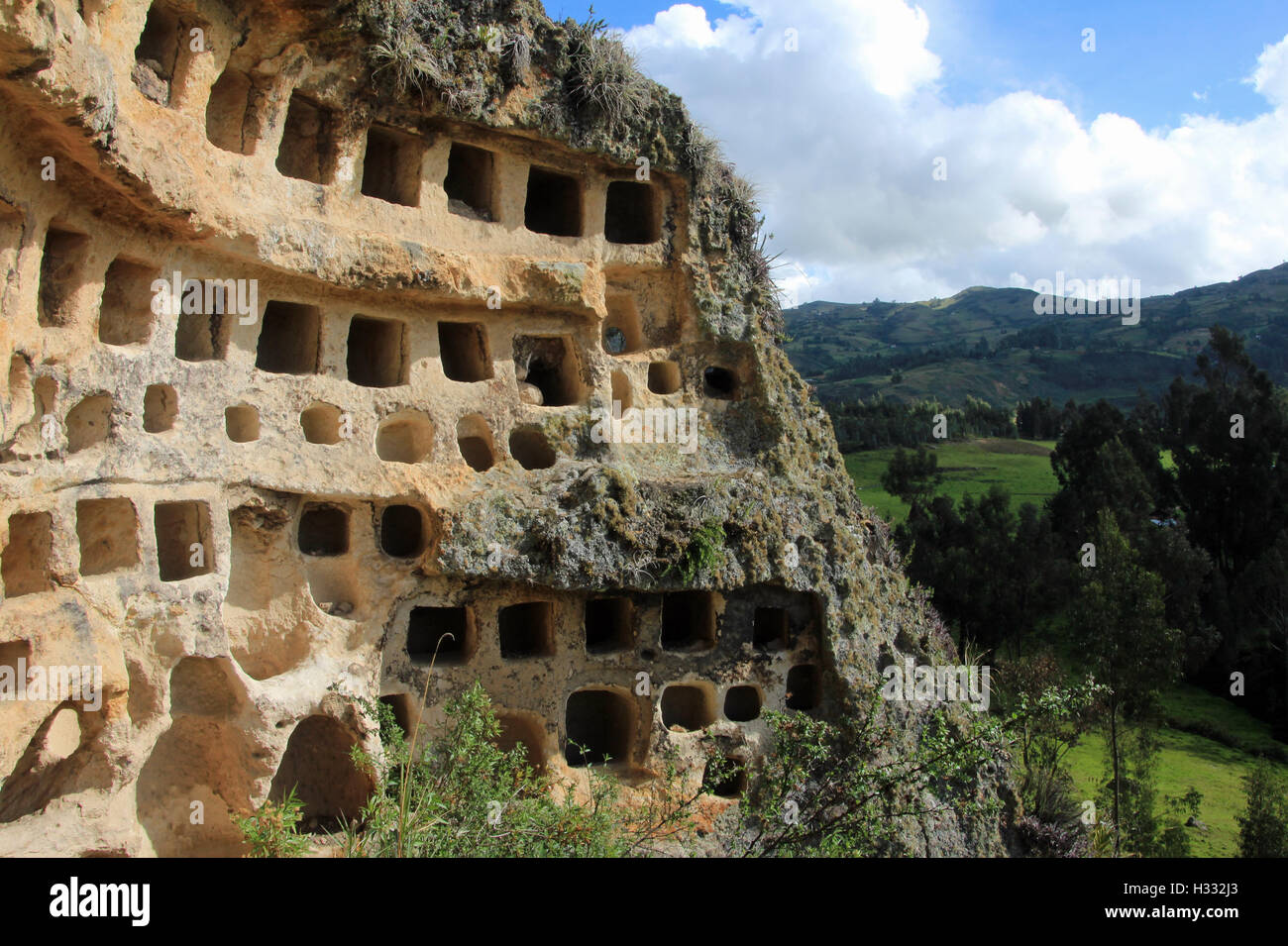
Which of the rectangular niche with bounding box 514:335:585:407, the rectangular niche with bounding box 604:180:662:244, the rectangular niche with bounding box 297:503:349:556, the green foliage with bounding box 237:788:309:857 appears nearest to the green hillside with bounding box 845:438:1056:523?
the rectangular niche with bounding box 604:180:662:244

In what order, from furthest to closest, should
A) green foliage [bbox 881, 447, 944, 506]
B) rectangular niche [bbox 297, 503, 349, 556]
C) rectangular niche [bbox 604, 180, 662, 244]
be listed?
green foliage [bbox 881, 447, 944, 506] → rectangular niche [bbox 604, 180, 662, 244] → rectangular niche [bbox 297, 503, 349, 556]

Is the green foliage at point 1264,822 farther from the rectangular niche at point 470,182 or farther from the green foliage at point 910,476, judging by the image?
the green foliage at point 910,476

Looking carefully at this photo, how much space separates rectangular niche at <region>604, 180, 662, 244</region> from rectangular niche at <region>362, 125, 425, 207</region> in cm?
312

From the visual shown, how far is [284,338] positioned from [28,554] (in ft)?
13.6

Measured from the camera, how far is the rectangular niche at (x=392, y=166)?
12453mm

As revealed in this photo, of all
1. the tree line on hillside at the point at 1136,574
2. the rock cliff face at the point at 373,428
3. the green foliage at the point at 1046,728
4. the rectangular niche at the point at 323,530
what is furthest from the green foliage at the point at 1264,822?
the rectangular niche at the point at 323,530

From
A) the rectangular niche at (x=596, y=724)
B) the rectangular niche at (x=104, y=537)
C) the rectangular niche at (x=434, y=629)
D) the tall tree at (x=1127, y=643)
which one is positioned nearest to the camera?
the rectangular niche at (x=104, y=537)

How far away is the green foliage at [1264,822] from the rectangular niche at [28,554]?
752 inches

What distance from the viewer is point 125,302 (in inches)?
405

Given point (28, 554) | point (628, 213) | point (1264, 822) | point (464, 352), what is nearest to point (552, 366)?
point (464, 352)

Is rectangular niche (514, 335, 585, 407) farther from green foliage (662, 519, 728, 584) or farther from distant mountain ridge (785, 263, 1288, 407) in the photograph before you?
distant mountain ridge (785, 263, 1288, 407)

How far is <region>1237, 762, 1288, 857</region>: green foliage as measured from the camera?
17906mm

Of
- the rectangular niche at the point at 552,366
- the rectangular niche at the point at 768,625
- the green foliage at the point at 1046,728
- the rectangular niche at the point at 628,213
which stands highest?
the rectangular niche at the point at 628,213

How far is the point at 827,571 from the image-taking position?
44.8ft
